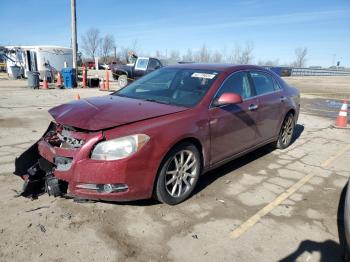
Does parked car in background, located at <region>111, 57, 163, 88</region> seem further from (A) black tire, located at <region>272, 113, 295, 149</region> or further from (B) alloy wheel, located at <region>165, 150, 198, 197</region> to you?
(B) alloy wheel, located at <region>165, 150, 198, 197</region>

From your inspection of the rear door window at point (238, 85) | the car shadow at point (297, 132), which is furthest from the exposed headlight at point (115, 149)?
the car shadow at point (297, 132)

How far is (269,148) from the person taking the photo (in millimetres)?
6672

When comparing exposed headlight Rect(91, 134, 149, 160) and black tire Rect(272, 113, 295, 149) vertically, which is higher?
exposed headlight Rect(91, 134, 149, 160)

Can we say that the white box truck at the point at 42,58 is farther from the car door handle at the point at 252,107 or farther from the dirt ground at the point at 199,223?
the dirt ground at the point at 199,223

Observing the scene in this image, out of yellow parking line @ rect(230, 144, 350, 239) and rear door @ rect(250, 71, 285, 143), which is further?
rear door @ rect(250, 71, 285, 143)

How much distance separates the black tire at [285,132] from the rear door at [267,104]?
14.9 inches

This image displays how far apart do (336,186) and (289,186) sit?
734 millimetres

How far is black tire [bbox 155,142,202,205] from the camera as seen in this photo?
368cm

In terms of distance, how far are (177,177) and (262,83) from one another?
266cm

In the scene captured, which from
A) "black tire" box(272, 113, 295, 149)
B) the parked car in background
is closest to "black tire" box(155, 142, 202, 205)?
"black tire" box(272, 113, 295, 149)

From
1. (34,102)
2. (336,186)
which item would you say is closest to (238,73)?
(336,186)

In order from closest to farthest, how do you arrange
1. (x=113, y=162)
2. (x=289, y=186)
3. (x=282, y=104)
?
(x=113, y=162) < (x=289, y=186) < (x=282, y=104)

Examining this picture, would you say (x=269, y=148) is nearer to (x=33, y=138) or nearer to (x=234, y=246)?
(x=234, y=246)

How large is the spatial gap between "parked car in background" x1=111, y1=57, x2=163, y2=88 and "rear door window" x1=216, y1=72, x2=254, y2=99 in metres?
13.9
